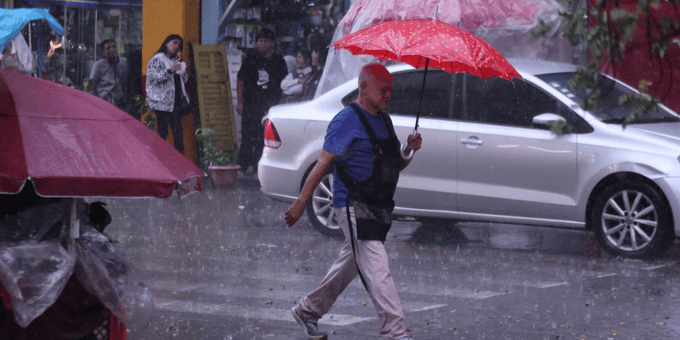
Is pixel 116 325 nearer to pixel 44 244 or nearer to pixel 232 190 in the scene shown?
pixel 44 244

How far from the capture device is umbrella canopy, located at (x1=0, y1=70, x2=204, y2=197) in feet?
11.0

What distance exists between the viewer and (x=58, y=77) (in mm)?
18078

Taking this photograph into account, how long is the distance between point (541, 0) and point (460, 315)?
6.06 m

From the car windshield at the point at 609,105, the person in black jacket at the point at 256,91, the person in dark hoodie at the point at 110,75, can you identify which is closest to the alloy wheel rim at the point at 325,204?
the car windshield at the point at 609,105

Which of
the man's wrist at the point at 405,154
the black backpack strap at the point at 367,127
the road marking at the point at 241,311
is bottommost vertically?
the road marking at the point at 241,311

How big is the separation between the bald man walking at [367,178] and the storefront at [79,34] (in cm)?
1241

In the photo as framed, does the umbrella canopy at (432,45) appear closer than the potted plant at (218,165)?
Yes

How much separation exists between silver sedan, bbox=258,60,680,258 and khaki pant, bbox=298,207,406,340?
3.76 meters

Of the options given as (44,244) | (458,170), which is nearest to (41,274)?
(44,244)

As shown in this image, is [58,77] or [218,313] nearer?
[218,313]

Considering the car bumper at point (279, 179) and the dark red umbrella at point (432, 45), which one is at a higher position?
the dark red umbrella at point (432, 45)

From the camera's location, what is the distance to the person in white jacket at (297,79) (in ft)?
49.4

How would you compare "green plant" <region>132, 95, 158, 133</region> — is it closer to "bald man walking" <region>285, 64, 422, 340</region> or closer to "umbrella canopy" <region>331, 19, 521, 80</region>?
"umbrella canopy" <region>331, 19, 521, 80</region>

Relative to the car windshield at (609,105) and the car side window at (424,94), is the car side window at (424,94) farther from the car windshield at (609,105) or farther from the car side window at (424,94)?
the car windshield at (609,105)
